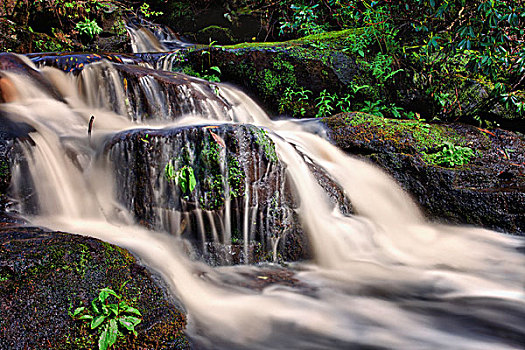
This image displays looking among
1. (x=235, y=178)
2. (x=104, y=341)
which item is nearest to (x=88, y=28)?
(x=235, y=178)

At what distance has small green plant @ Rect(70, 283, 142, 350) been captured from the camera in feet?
6.17

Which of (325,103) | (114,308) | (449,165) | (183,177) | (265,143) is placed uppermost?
(325,103)

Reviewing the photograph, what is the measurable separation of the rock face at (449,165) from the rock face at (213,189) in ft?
6.83

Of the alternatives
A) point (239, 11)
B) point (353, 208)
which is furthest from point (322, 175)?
point (239, 11)

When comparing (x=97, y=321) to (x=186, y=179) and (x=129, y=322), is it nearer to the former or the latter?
(x=129, y=322)

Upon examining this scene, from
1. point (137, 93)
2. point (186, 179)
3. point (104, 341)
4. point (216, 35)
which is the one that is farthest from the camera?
point (216, 35)

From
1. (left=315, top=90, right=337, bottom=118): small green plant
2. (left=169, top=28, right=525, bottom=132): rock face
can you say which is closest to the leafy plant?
(left=169, top=28, right=525, bottom=132): rock face

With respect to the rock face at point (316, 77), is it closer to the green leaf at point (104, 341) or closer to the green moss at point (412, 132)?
the green moss at point (412, 132)

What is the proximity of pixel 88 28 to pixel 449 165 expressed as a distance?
361 inches

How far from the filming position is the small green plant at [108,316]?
1882 mm

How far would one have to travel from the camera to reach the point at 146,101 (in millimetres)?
5496

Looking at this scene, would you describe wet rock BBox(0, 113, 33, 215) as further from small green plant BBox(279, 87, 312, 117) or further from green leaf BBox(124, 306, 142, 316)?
small green plant BBox(279, 87, 312, 117)

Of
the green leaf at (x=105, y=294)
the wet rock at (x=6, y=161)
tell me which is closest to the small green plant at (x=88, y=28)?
the wet rock at (x=6, y=161)

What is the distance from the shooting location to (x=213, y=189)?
3.51m
